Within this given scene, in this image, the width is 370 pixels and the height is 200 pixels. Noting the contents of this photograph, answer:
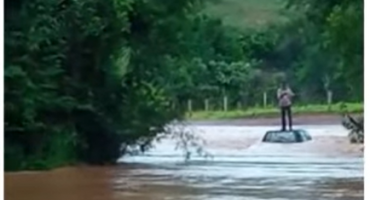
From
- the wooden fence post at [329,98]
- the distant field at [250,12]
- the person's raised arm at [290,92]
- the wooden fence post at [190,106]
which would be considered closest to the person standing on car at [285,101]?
the person's raised arm at [290,92]

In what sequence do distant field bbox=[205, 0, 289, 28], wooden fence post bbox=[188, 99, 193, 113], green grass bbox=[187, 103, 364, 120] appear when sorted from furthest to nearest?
1. wooden fence post bbox=[188, 99, 193, 113]
2. distant field bbox=[205, 0, 289, 28]
3. green grass bbox=[187, 103, 364, 120]

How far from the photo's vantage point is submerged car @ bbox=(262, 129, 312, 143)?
11.8ft

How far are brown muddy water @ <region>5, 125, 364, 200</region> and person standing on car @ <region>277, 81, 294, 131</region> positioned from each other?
2.9 inches

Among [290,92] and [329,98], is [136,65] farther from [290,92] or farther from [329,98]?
[329,98]

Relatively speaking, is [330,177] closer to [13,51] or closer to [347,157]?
[347,157]

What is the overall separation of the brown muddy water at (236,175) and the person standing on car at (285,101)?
0.24ft

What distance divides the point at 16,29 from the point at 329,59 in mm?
1265

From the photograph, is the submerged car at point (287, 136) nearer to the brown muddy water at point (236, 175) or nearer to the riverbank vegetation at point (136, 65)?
the brown muddy water at point (236, 175)

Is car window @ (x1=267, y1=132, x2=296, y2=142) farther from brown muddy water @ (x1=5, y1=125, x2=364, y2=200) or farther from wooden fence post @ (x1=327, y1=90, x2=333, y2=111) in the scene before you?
wooden fence post @ (x1=327, y1=90, x2=333, y2=111)

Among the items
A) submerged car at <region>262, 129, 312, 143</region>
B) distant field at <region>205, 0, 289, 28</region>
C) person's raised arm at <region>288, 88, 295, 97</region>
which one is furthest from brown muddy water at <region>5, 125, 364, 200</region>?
distant field at <region>205, 0, 289, 28</region>

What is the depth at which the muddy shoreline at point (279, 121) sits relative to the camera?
3518 millimetres

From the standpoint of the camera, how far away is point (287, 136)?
3.62 metres

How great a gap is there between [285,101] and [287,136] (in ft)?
0.50

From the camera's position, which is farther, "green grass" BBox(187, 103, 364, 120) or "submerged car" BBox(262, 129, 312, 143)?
"submerged car" BBox(262, 129, 312, 143)
